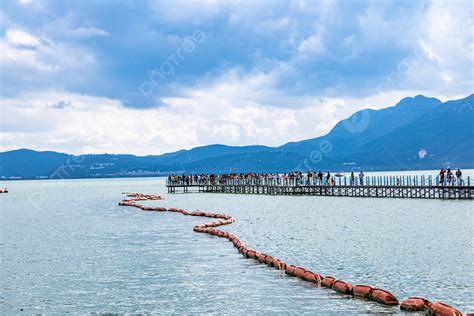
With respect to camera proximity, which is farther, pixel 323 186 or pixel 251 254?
pixel 323 186

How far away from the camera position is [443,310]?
1902cm

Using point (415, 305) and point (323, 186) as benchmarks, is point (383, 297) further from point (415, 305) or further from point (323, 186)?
point (323, 186)

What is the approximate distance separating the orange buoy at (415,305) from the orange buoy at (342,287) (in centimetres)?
280

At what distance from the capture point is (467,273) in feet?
88.6

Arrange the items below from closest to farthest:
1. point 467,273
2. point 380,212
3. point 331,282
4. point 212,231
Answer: point 331,282, point 467,273, point 212,231, point 380,212

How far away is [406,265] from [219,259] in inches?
385

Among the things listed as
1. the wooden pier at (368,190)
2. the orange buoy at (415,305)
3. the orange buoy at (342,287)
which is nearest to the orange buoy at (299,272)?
the orange buoy at (342,287)

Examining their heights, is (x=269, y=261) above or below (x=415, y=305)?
above

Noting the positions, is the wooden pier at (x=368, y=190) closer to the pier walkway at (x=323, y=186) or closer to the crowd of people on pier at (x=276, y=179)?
the pier walkway at (x=323, y=186)

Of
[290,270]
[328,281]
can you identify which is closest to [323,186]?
[290,270]

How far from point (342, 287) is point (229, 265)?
8.39 m

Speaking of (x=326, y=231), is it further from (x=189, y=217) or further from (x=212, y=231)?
(x=189, y=217)

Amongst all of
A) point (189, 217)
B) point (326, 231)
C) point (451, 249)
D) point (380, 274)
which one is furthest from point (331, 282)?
point (189, 217)

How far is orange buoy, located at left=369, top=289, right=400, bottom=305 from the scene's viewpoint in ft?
70.3
